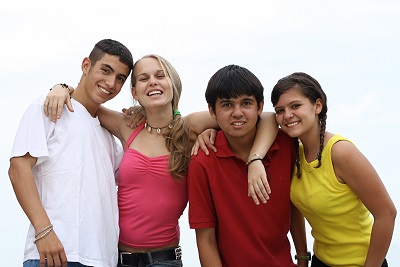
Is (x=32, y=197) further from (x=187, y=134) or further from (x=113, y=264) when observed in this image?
(x=187, y=134)

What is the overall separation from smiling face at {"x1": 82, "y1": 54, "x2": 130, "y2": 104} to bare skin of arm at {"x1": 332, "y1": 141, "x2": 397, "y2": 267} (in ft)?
6.04

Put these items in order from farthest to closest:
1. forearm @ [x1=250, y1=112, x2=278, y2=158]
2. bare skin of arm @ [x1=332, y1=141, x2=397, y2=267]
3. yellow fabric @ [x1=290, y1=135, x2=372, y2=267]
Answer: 1. forearm @ [x1=250, y1=112, x2=278, y2=158]
2. yellow fabric @ [x1=290, y1=135, x2=372, y2=267]
3. bare skin of arm @ [x1=332, y1=141, x2=397, y2=267]

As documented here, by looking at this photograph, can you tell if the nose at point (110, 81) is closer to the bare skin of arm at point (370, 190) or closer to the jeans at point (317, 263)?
the bare skin of arm at point (370, 190)

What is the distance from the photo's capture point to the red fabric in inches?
159

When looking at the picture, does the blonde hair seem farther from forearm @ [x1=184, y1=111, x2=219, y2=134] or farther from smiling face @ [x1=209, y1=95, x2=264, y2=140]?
smiling face @ [x1=209, y1=95, x2=264, y2=140]

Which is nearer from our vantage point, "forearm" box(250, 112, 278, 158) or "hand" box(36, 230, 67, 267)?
"hand" box(36, 230, 67, 267)

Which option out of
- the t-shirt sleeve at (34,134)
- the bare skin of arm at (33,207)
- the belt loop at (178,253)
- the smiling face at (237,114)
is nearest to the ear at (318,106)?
the smiling face at (237,114)

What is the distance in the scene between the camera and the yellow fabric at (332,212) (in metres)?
3.73

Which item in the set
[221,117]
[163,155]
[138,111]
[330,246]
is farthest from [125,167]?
[330,246]

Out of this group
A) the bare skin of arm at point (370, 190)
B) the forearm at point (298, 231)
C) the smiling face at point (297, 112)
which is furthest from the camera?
the forearm at point (298, 231)

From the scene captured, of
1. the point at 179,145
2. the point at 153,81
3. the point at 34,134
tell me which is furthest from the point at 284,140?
the point at 34,134

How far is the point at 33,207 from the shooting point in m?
3.68

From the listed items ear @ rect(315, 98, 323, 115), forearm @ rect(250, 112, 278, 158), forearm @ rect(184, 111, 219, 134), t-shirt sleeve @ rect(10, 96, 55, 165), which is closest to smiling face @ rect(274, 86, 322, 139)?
ear @ rect(315, 98, 323, 115)

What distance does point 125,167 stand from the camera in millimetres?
4211
